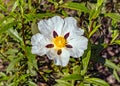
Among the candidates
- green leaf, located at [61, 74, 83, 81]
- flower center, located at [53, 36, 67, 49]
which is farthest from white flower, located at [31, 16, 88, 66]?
green leaf, located at [61, 74, 83, 81]

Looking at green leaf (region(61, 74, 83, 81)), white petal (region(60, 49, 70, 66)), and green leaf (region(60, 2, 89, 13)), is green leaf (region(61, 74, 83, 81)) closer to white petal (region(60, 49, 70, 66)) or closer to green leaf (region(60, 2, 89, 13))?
white petal (region(60, 49, 70, 66))

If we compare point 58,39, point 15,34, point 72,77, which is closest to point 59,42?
point 58,39

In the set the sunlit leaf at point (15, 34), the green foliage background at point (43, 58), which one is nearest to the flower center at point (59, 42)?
the green foliage background at point (43, 58)

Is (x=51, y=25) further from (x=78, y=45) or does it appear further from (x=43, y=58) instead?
(x=43, y=58)

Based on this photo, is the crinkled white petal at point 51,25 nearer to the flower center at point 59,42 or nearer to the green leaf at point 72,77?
the flower center at point 59,42

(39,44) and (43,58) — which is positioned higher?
(39,44)

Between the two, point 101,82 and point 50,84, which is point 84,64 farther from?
point 50,84

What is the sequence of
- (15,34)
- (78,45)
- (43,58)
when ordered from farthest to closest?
(43,58)
(15,34)
(78,45)
